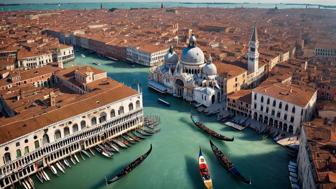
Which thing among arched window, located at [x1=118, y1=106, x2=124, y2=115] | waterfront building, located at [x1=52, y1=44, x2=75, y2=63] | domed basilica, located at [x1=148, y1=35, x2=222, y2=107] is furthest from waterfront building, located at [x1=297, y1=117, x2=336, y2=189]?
waterfront building, located at [x1=52, y1=44, x2=75, y2=63]

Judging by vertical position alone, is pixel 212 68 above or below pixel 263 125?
above

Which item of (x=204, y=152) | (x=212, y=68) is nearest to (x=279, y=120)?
(x=204, y=152)

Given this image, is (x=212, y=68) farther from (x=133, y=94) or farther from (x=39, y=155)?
(x=39, y=155)

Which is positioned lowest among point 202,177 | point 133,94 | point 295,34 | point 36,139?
point 202,177

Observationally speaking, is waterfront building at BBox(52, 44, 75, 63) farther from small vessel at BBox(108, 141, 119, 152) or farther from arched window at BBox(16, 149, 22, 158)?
arched window at BBox(16, 149, 22, 158)

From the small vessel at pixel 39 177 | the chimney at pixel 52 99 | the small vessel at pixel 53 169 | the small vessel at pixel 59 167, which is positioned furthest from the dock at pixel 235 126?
the small vessel at pixel 39 177

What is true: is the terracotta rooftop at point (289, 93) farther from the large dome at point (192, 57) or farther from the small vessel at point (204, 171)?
the large dome at point (192, 57)
